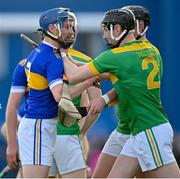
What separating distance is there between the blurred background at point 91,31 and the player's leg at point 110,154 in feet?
28.6

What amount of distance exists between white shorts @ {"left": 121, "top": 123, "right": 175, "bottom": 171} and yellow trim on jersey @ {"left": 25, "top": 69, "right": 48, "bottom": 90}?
2.80 ft

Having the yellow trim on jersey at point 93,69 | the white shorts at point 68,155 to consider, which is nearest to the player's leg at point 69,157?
the white shorts at point 68,155

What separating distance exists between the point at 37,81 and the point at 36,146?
0.52 meters

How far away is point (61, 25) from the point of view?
8.16m

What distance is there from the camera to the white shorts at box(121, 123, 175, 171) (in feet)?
26.5

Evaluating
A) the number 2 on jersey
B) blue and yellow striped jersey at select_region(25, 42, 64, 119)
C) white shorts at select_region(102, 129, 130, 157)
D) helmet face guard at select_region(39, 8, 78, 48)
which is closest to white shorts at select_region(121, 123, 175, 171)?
the number 2 on jersey

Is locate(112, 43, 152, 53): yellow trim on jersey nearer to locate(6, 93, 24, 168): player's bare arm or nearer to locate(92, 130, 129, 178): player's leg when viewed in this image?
locate(92, 130, 129, 178): player's leg

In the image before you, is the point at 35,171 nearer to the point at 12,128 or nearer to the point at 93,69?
the point at 12,128

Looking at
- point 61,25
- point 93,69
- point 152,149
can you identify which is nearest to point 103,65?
point 93,69

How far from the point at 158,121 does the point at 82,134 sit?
4.21 feet

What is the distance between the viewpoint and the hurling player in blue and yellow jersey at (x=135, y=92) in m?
8.01

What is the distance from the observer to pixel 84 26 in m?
18.3

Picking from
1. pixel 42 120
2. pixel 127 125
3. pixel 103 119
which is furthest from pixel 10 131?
pixel 103 119

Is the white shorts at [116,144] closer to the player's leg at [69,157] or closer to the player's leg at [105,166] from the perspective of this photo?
the player's leg at [105,166]
